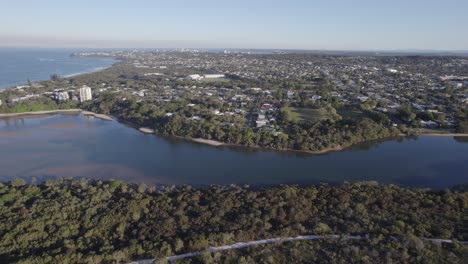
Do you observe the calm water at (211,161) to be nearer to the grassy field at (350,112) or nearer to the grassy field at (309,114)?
the grassy field at (350,112)

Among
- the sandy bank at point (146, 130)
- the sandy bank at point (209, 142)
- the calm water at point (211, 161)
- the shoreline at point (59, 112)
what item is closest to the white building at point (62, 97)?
the shoreline at point (59, 112)

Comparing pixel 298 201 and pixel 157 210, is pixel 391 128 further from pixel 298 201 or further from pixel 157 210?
pixel 157 210

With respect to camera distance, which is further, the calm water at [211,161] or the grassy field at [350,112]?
the grassy field at [350,112]

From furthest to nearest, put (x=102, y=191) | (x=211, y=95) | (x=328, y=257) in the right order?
(x=211, y=95)
(x=102, y=191)
(x=328, y=257)

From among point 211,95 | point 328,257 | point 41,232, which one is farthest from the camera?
point 211,95

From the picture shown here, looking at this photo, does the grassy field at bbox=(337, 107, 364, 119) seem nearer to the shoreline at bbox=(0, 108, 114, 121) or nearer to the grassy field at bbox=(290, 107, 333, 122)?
the grassy field at bbox=(290, 107, 333, 122)

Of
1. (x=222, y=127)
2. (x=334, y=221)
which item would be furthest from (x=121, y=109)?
(x=334, y=221)

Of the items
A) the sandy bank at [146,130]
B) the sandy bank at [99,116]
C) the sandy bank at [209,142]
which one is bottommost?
the sandy bank at [99,116]
